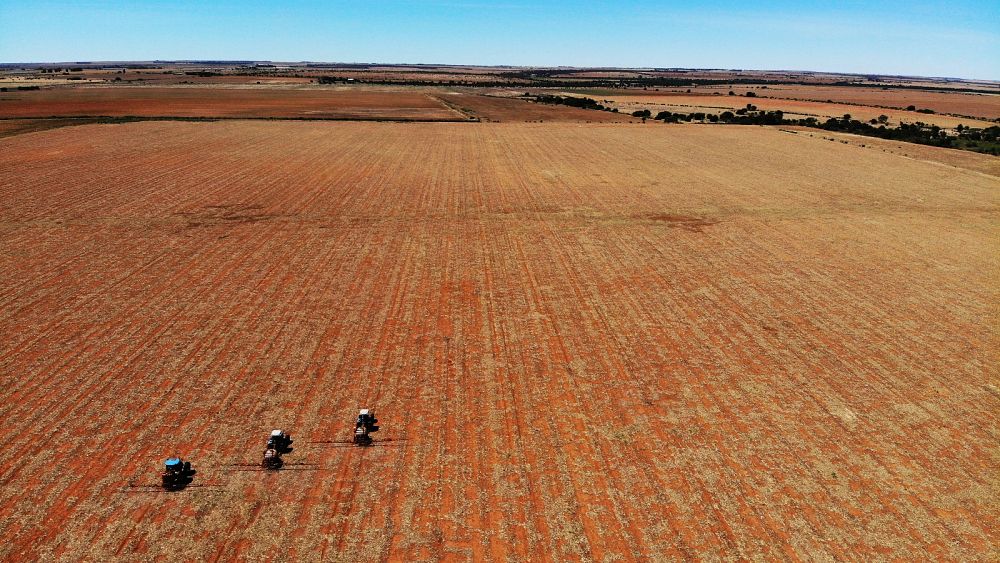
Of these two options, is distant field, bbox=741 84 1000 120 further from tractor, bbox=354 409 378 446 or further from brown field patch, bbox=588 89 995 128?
tractor, bbox=354 409 378 446

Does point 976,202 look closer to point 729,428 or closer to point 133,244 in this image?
point 729,428

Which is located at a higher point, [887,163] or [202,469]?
[887,163]

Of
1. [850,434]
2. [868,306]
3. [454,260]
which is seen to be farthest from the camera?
[454,260]

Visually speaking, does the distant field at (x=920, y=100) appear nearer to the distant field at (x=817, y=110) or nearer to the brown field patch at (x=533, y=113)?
the distant field at (x=817, y=110)

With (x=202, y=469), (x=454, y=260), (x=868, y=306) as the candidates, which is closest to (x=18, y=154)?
(x=454, y=260)

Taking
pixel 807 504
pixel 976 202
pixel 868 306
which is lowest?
pixel 807 504

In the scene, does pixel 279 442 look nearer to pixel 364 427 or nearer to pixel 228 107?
pixel 364 427

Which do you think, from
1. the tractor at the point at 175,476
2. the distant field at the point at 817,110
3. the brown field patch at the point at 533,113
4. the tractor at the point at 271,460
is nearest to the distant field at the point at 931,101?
the distant field at the point at 817,110
